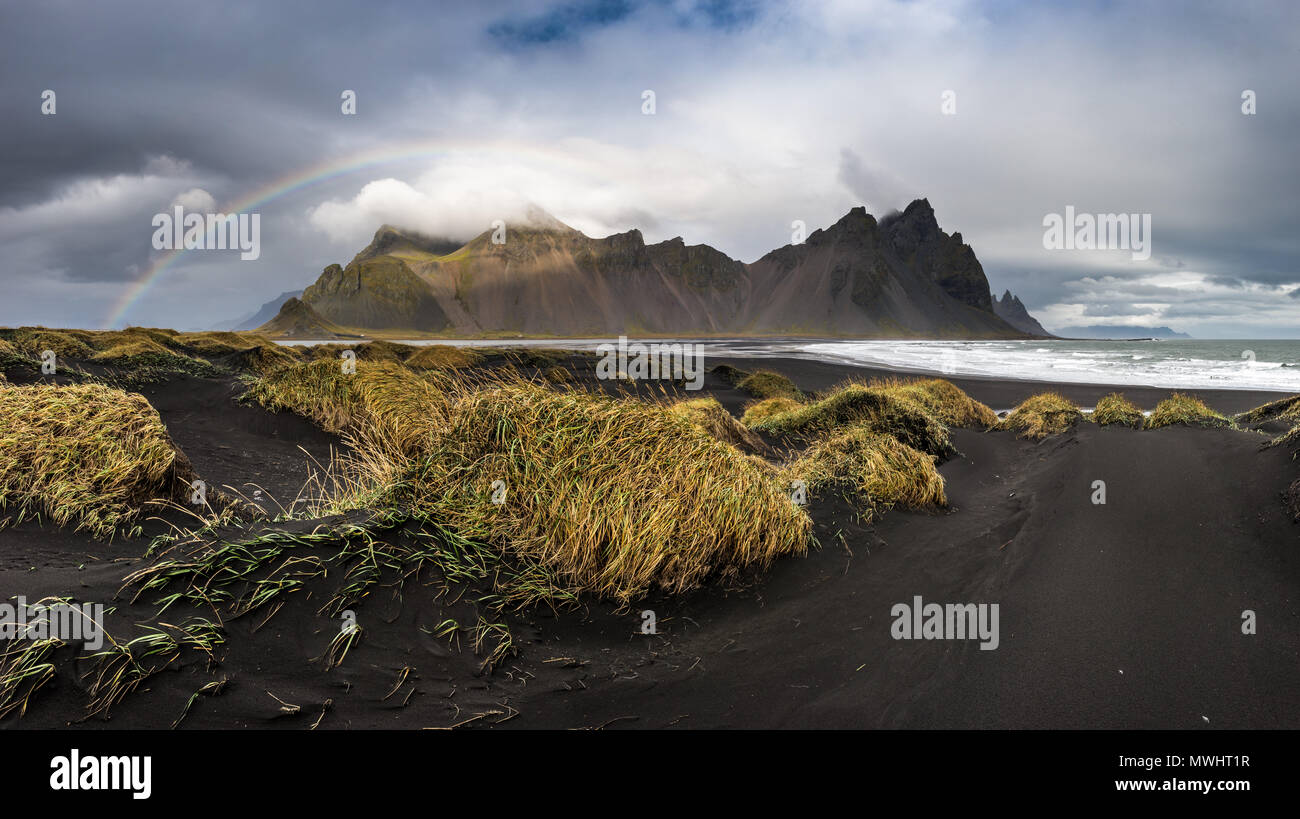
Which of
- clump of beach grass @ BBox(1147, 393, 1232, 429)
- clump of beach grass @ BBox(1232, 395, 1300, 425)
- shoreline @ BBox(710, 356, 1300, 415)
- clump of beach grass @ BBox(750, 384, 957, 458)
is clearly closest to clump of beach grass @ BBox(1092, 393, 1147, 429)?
clump of beach grass @ BBox(1147, 393, 1232, 429)

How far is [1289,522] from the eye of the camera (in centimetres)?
544

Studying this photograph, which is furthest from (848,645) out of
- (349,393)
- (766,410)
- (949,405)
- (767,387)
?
(767,387)

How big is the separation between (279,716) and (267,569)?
1344 mm

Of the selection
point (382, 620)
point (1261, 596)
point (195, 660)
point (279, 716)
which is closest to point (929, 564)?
point (1261, 596)

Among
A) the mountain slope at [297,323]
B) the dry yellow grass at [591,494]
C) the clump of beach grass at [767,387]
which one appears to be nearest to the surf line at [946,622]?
the dry yellow grass at [591,494]

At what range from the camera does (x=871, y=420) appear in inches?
454

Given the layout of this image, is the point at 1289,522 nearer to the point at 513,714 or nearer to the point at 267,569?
the point at 513,714

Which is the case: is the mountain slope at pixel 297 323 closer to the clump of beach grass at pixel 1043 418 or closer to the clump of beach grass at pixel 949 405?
the clump of beach grass at pixel 949 405

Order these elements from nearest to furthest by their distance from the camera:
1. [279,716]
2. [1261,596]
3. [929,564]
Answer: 1. [279,716]
2. [1261,596]
3. [929,564]

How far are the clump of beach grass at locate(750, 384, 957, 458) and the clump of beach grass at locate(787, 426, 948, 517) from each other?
224cm

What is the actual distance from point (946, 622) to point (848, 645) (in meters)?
0.90

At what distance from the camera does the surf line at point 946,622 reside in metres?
4.25
